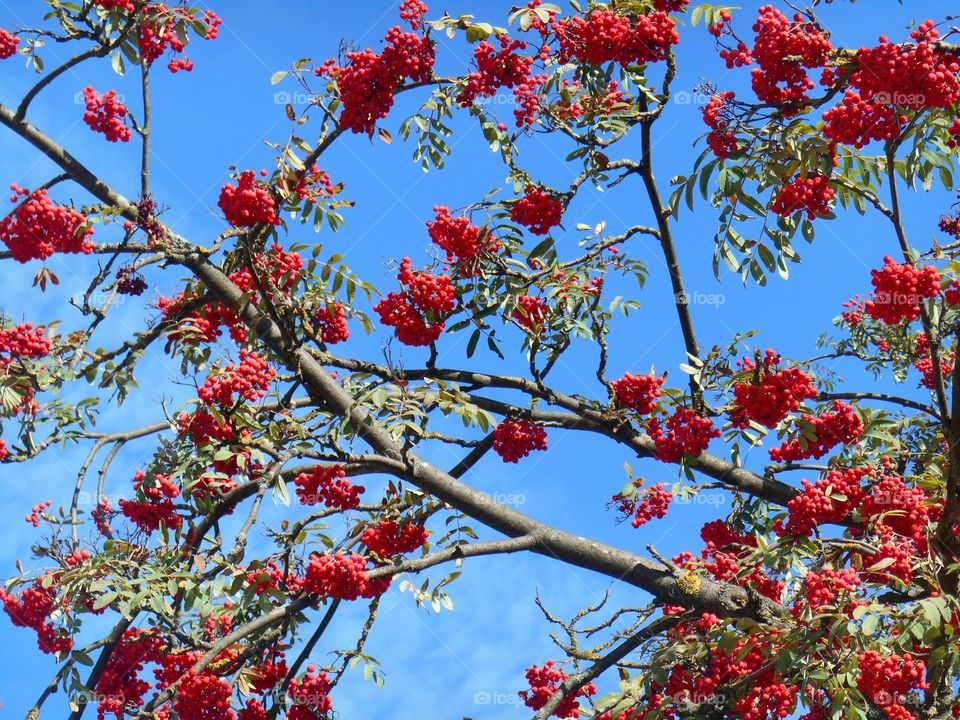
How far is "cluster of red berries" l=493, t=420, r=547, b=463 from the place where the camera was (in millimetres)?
5801

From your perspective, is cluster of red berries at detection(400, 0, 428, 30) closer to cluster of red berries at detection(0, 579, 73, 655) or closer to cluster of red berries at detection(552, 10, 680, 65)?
cluster of red berries at detection(552, 10, 680, 65)

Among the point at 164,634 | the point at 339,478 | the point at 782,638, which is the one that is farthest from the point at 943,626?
the point at 164,634

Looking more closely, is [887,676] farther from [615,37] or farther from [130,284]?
[130,284]

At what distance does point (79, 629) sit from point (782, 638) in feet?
12.3

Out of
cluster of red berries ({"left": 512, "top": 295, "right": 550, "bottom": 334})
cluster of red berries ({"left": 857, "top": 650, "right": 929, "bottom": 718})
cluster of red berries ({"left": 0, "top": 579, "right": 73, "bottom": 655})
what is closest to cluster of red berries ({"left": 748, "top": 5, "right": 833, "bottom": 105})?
cluster of red berries ({"left": 512, "top": 295, "right": 550, "bottom": 334})

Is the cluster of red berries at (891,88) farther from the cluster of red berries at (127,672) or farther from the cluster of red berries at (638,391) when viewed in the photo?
the cluster of red berries at (127,672)

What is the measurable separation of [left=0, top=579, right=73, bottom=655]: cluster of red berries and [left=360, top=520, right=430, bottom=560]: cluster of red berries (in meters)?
2.15

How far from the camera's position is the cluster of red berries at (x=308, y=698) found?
5.14 m

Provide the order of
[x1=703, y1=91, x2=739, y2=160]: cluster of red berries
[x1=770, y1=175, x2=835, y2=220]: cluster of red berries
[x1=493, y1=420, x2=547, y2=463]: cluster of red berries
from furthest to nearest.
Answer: [x1=493, y1=420, x2=547, y2=463]: cluster of red berries
[x1=770, y1=175, x2=835, y2=220]: cluster of red berries
[x1=703, y1=91, x2=739, y2=160]: cluster of red berries

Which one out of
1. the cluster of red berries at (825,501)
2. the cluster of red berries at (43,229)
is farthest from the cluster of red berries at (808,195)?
the cluster of red berries at (43,229)

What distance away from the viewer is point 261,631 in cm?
522

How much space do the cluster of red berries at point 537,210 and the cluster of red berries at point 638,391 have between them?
104 cm

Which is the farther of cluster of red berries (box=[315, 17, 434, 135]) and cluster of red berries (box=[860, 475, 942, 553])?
cluster of red berries (box=[315, 17, 434, 135])

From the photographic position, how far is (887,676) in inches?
158
